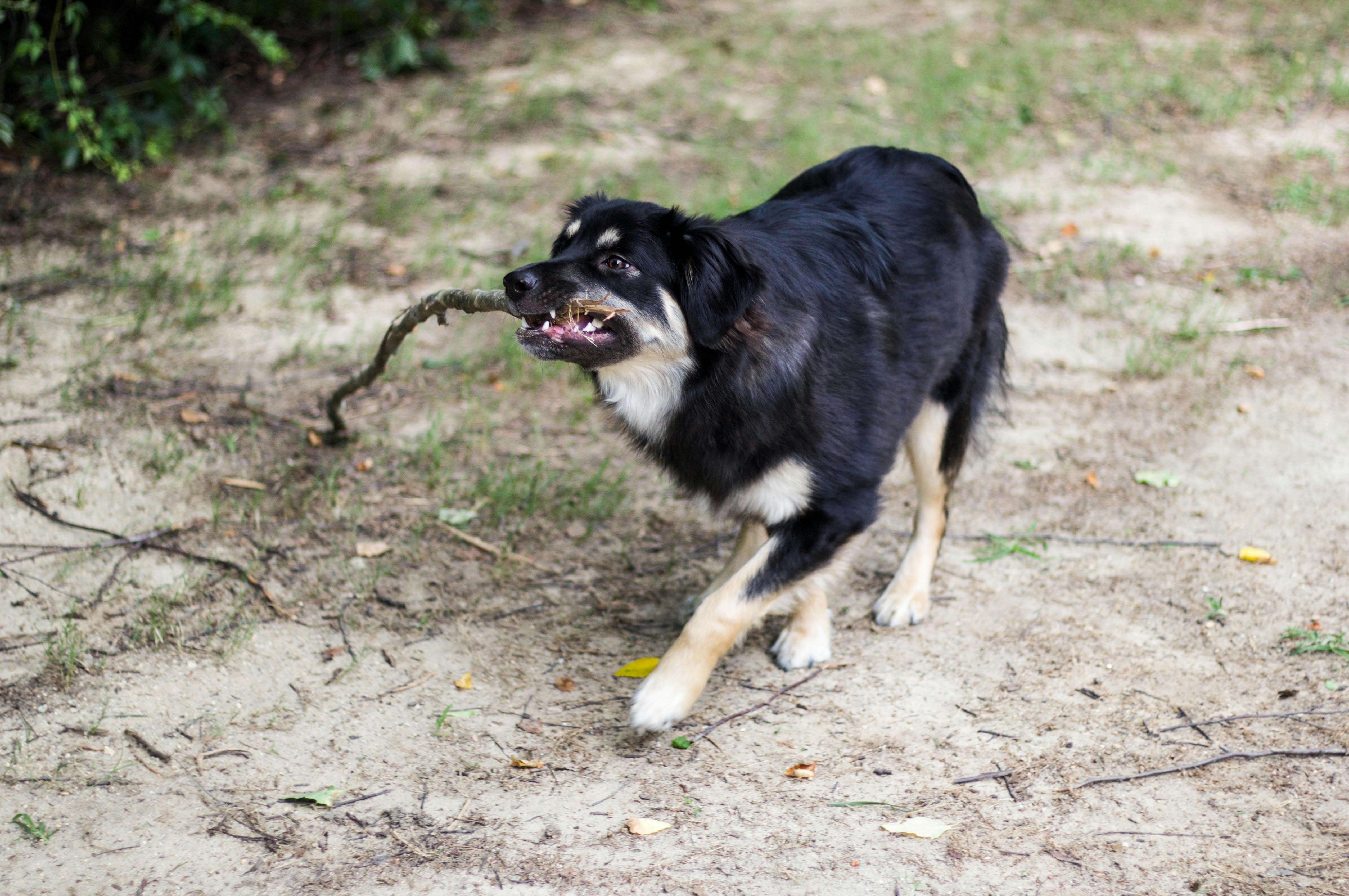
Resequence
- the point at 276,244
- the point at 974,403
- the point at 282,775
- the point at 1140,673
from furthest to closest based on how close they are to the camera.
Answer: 1. the point at 276,244
2. the point at 974,403
3. the point at 1140,673
4. the point at 282,775

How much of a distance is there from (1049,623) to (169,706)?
2.94 metres

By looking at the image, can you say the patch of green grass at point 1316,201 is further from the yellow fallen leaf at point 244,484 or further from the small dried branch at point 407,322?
the yellow fallen leaf at point 244,484

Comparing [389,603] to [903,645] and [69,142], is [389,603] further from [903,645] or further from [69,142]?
[69,142]

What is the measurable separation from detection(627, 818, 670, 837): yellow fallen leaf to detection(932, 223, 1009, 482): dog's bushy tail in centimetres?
187

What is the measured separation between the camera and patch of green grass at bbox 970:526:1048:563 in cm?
428

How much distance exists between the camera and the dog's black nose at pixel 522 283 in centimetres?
314

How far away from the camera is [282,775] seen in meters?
3.09

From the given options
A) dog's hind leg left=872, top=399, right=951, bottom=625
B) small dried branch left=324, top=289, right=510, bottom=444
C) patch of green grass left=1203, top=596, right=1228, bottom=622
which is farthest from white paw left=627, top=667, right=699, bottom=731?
patch of green grass left=1203, top=596, right=1228, bottom=622

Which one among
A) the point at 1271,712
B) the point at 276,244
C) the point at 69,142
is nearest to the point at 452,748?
the point at 1271,712

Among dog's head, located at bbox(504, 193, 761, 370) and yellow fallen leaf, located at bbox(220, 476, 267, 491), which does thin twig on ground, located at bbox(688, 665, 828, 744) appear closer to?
dog's head, located at bbox(504, 193, 761, 370)

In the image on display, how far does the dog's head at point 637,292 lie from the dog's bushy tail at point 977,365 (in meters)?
1.32

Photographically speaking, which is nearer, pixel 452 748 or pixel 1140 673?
pixel 452 748

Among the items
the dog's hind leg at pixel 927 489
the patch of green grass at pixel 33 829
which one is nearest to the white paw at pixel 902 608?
the dog's hind leg at pixel 927 489

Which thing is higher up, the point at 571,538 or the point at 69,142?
the point at 69,142
